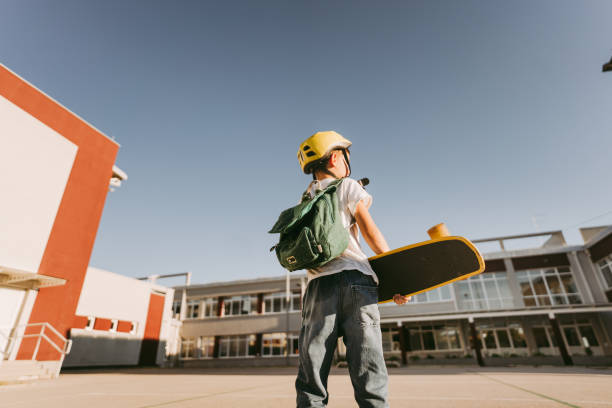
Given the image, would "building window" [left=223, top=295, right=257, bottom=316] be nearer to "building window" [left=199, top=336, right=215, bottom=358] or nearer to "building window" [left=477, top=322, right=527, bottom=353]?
"building window" [left=199, top=336, right=215, bottom=358]

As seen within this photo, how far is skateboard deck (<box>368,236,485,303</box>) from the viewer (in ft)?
5.19

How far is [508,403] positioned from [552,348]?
21.8m

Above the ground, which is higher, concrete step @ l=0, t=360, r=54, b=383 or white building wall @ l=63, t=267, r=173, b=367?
white building wall @ l=63, t=267, r=173, b=367

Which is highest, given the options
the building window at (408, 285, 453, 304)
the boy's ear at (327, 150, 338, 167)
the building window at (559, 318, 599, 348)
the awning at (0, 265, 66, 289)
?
the building window at (408, 285, 453, 304)

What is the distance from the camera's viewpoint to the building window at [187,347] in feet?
83.9

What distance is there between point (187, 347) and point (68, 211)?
19.3m

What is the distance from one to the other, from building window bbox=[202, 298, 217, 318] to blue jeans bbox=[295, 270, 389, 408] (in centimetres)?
2818

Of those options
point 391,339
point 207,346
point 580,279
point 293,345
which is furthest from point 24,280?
point 580,279

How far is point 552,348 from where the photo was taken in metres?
18.6

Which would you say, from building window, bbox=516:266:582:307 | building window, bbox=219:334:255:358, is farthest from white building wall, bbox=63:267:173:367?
building window, bbox=516:266:582:307

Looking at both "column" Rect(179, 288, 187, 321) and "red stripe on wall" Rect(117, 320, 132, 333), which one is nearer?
"red stripe on wall" Rect(117, 320, 132, 333)

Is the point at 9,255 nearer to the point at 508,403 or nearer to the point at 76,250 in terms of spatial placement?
the point at 76,250

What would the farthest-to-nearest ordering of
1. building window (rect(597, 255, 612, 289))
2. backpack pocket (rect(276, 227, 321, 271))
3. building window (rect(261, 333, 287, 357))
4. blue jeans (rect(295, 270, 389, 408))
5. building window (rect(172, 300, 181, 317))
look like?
1. building window (rect(172, 300, 181, 317))
2. building window (rect(261, 333, 287, 357))
3. building window (rect(597, 255, 612, 289))
4. backpack pocket (rect(276, 227, 321, 271))
5. blue jeans (rect(295, 270, 389, 408))

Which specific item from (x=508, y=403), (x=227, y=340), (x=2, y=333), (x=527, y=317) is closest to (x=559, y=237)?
(x=527, y=317)
